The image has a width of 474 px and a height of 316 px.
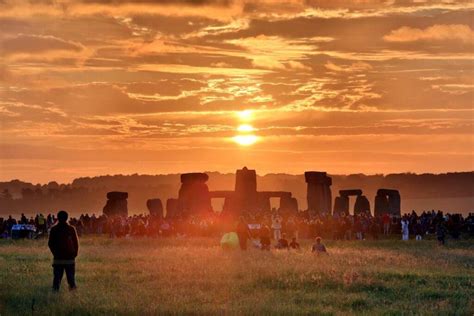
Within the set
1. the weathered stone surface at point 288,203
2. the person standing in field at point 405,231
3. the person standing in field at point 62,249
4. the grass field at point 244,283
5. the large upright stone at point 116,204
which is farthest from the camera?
the weathered stone surface at point 288,203

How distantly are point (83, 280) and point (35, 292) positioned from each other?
3.46 meters

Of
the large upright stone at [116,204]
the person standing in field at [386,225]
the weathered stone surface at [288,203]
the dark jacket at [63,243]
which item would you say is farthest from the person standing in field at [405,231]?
the dark jacket at [63,243]

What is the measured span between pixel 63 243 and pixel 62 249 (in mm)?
150

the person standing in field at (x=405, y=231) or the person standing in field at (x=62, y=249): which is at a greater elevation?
the person standing in field at (x=405, y=231)

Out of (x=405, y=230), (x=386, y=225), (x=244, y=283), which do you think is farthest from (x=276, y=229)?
(x=244, y=283)

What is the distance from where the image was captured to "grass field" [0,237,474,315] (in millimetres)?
20609

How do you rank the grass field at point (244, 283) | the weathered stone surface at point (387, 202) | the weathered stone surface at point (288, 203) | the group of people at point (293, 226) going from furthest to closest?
the weathered stone surface at point (288, 203) < the weathered stone surface at point (387, 202) < the group of people at point (293, 226) < the grass field at point (244, 283)

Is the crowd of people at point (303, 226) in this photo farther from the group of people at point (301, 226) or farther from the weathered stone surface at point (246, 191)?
the weathered stone surface at point (246, 191)

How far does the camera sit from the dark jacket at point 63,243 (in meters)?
23.5

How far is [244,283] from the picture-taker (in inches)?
→ 982

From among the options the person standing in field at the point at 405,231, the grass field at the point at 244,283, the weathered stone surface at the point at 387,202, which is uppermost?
the weathered stone surface at the point at 387,202

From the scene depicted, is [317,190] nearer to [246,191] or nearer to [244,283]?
[246,191]

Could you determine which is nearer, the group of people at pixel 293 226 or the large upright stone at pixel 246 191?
the group of people at pixel 293 226

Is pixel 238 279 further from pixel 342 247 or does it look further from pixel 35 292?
pixel 342 247
